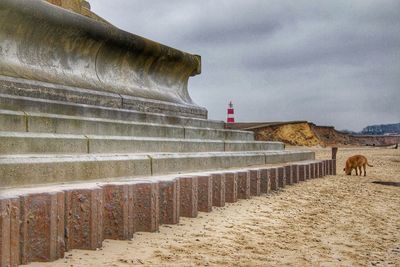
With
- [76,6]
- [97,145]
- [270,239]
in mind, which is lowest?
[270,239]

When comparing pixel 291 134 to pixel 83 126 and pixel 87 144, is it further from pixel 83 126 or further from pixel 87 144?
pixel 87 144

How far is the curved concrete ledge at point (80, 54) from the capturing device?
499cm

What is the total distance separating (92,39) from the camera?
5992 mm

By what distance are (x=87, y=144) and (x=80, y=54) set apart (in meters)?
2.35

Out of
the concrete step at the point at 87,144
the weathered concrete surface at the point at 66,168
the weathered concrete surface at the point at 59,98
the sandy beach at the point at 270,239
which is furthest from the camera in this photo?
the weathered concrete surface at the point at 59,98

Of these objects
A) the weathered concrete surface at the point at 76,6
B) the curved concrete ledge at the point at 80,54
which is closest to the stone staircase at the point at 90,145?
the curved concrete ledge at the point at 80,54

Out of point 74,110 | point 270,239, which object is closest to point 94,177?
point 74,110

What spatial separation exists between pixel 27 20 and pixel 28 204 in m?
3.38

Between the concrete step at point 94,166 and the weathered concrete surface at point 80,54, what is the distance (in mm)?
1810

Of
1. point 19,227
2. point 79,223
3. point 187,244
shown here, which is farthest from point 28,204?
point 187,244

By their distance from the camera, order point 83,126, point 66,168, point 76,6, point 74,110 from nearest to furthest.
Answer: point 66,168 → point 83,126 → point 74,110 → point 76,6

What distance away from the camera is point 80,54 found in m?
6.05

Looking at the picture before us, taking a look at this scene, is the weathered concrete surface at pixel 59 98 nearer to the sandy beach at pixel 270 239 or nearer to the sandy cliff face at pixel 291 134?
the sandy beach at pixel 270 239

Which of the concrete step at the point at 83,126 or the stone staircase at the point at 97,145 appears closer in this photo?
the stone staircase at the point at 97,145
